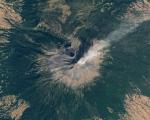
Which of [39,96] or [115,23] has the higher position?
[115,23]

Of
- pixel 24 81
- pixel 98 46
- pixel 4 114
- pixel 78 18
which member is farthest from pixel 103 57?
pixel 4 114

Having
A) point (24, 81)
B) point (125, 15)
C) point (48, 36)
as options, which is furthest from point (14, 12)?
point (125, 15)

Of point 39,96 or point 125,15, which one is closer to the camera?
point 39,96

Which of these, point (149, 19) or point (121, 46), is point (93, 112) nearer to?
point (121, 46)

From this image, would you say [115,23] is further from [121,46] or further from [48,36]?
[48,36]

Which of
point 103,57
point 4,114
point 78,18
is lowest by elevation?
point 4,114

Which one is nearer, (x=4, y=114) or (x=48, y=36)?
(x=4, y=114)
